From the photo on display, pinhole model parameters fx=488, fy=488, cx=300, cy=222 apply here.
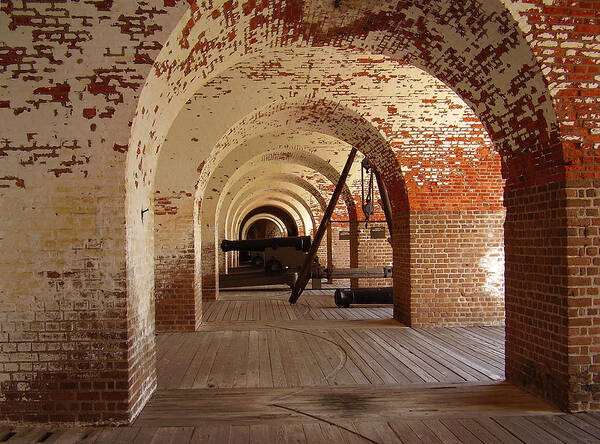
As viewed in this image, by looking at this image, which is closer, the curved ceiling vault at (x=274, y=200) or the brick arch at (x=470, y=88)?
the brick arch at (x=470, y=88)

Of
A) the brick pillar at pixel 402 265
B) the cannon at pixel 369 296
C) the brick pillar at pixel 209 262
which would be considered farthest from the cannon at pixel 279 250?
the brick pillar at pixel 402 265

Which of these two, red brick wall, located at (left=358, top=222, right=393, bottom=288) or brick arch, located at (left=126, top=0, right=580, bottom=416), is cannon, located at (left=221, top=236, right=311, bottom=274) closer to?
red brick wall, located at (left=358, top=222, right=393, bottom=288)

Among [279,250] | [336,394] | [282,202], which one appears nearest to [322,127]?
[279,250]

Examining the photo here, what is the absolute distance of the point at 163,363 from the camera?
227 inches

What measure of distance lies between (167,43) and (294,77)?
378 centimetres

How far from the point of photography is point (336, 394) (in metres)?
4.53

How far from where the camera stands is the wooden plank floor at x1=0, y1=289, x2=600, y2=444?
11.9ft

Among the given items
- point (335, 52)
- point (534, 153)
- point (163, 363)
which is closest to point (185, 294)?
point (163, 363)

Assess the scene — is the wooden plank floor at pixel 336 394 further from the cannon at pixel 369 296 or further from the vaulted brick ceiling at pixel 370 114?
the vaulted brick ceiling at pixel 370 114

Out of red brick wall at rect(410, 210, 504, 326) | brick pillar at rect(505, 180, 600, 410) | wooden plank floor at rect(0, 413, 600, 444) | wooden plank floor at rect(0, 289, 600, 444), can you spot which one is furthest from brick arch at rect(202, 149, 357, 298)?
brick pillar at rect(505, 180, 600, 410)

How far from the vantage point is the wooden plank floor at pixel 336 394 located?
362 cm

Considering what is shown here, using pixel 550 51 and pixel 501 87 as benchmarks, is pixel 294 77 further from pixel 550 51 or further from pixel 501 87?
pixel 550 51

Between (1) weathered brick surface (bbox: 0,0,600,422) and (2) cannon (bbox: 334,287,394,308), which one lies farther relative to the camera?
(2) cannon (bbox: 334,287,394,308)

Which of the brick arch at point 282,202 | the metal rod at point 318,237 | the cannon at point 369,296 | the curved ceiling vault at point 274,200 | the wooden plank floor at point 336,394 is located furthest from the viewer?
the brick arch at point 282,202
